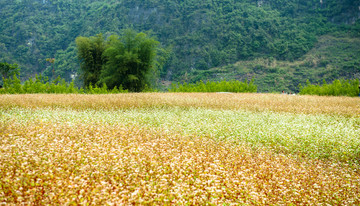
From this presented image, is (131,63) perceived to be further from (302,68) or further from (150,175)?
(302,68)

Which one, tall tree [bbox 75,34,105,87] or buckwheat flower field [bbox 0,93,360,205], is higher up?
tall tree [bbox 75,34,105,87]

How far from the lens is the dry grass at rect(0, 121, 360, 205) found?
2873 millimetres

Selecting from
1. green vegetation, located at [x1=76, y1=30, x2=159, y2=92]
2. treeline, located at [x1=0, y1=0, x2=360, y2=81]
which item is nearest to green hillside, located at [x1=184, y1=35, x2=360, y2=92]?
treeline, located at [x1=0, y1=0, x2=360, y2=81]

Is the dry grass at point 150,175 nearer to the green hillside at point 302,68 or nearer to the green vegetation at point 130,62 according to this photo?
the green vegetation at point 130,62

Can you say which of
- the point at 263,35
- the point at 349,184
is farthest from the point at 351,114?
the point at 263,35

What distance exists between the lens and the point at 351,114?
9531mm

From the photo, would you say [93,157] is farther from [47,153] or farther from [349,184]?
[349,184]

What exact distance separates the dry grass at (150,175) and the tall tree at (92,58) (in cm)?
2608

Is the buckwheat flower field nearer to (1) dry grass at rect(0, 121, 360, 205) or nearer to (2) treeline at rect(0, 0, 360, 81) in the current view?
(1) dry grass at rect(0, 121, 360, 205)

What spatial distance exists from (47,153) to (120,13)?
131021 mm

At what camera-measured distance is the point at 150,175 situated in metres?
3.41

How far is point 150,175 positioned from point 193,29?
416ft

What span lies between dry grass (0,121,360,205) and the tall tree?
26.1 metres

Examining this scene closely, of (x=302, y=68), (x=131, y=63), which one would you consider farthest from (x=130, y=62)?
(x=302, y=68)
